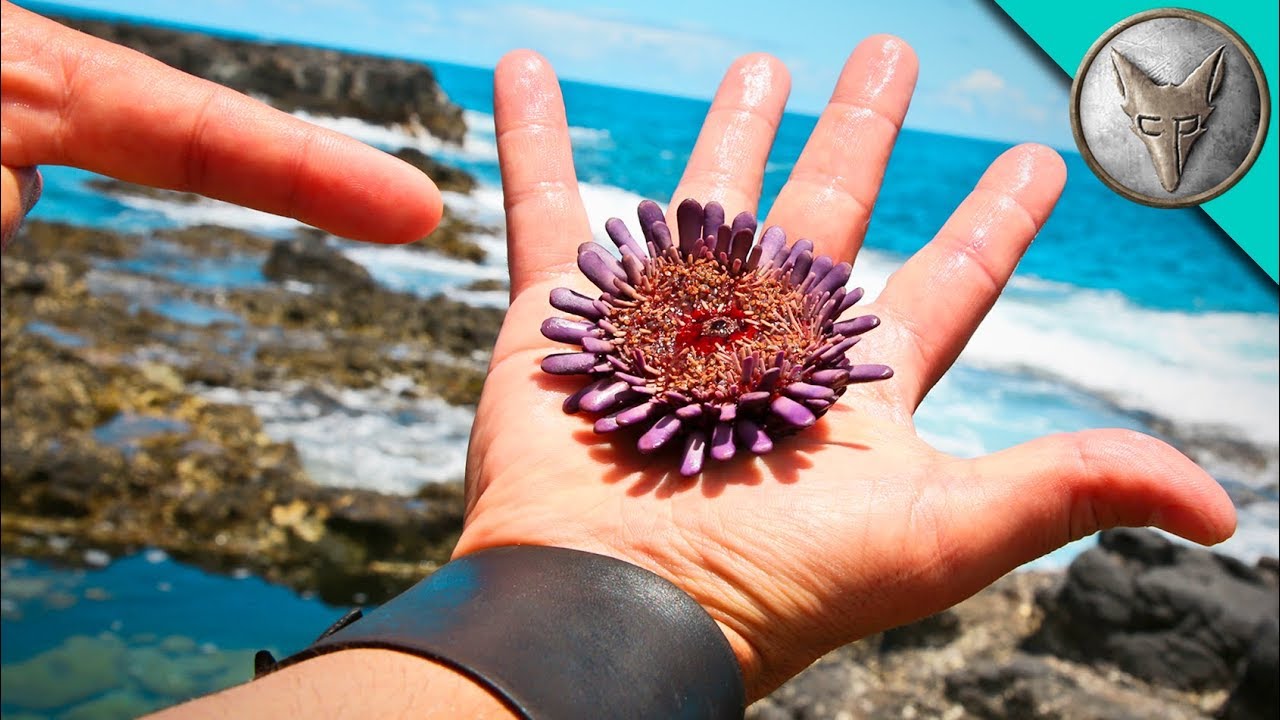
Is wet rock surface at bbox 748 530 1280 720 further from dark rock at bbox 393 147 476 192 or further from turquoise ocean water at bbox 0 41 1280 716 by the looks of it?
dark rock at bbox 393 147 476 192

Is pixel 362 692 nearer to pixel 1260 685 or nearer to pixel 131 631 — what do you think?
pixel 131 631

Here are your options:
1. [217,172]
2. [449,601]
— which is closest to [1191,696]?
[449,601]

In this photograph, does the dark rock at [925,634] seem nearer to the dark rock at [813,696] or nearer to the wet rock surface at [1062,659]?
the wet rock surface at [1062,659]

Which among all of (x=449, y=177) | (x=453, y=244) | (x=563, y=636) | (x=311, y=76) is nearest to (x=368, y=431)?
(x=563, y=636)

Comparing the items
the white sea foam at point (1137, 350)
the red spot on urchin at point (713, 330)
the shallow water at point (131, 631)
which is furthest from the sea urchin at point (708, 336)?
the white sea foam at point (1137, 350)

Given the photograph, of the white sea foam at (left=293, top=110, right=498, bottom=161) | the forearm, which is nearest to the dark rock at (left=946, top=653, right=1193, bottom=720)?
the forearm

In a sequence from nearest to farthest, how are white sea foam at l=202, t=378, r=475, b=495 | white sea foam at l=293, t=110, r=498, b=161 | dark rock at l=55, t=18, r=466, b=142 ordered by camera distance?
white sea foam at l=202, t=378, r=475, b=495
dark rock at l=55, t=18, r=466, b=142
white sea foam at l=293, t=110, r=498, b=161
